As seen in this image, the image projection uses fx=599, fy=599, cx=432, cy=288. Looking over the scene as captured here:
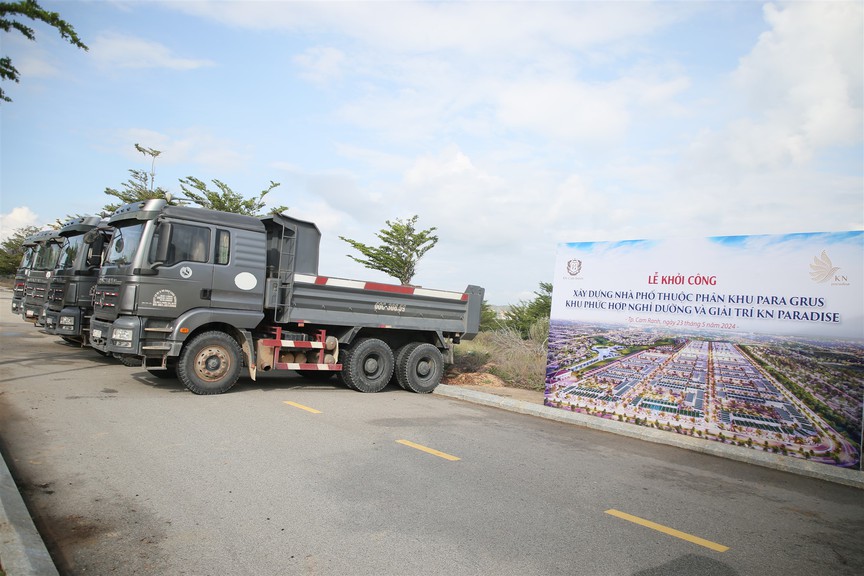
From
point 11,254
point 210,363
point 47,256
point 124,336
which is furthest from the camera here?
point 11,254

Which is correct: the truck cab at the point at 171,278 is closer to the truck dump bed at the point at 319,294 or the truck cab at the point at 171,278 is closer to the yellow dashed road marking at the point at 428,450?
the truck dump bed at the point at 319,294

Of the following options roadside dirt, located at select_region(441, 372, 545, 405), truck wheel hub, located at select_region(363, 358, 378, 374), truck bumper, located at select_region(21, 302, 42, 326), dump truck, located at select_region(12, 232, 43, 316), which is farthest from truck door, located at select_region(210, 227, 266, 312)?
dump truck, located at select_region(12, 232, 43, 316)

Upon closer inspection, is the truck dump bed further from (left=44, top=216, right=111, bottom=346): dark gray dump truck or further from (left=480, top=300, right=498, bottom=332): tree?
(left=480, top=300, right=498, bottom=332): tree

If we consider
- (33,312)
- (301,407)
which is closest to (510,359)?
(301,407)

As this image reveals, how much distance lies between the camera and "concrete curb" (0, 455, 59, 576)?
3.35 metres

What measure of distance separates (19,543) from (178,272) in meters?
6.35

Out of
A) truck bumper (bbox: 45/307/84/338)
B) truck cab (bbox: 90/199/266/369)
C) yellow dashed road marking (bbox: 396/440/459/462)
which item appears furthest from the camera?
truck bumper (bbox: 45/307/84/338)

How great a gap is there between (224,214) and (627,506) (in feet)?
25.5

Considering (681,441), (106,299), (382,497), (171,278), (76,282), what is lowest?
(382,497)

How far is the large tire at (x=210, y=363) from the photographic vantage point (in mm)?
9523

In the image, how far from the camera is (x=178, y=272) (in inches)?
375

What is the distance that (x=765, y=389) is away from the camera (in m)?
8.03

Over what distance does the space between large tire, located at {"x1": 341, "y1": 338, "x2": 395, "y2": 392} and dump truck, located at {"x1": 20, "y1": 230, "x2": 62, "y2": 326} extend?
27.0 feet

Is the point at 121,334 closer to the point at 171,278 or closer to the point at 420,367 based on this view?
the point at 171,278
